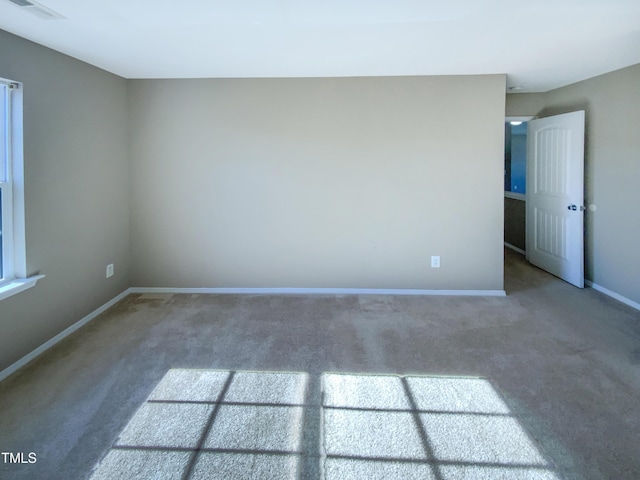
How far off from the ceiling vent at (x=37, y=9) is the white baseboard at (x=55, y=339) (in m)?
2.17

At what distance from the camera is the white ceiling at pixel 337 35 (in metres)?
2.16

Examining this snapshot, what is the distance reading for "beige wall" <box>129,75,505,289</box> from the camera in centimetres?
376

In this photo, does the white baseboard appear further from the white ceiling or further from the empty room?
the white ceiling

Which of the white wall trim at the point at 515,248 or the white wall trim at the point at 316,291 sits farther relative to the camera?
the white wall trim at the point at 515,248

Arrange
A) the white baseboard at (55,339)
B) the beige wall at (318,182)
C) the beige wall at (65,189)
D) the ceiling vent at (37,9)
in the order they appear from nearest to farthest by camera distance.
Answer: the ceiling vent at (37,9), the white baseboard at (55,339), the beige wall at (65,189), the beige wall at (318,182)

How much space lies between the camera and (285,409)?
202cm

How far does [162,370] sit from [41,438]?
0.72 metres

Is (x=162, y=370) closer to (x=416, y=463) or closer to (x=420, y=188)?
(x=416, y=463)

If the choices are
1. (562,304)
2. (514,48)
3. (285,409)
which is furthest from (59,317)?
(562,304)

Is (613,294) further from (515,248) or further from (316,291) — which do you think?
(316,291)

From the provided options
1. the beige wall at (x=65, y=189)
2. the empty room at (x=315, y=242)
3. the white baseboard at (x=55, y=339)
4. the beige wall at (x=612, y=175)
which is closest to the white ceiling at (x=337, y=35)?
the empty room at (x=315, y=242)

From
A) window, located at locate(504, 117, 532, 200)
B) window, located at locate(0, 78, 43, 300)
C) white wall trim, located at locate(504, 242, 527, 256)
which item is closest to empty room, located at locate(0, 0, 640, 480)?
window, located at locate(0, 78, 43, 300)

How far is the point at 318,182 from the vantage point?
12.7 ft

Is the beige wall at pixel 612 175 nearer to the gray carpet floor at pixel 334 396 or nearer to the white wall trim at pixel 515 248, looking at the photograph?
the gray carpet floor at pixel 334 396
